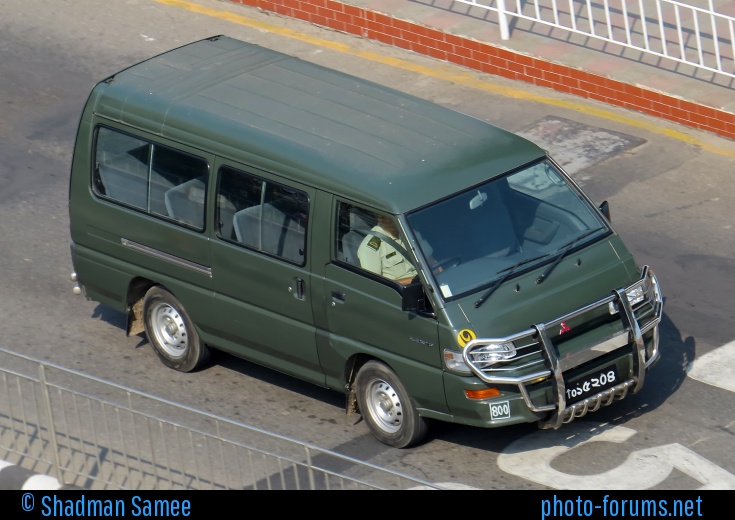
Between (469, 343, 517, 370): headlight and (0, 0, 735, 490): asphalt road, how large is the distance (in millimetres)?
821

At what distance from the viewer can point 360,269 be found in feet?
30.6

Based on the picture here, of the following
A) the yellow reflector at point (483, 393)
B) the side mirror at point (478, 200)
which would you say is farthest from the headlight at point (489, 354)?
the side mirror at point (478, 200)

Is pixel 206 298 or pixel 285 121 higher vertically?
pixel 285 121

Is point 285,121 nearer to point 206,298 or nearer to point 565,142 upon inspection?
point 206,298

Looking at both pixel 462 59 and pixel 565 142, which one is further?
pixel 462 59

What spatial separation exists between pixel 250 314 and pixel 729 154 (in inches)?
228

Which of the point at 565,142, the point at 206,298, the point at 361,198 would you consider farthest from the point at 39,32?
the point at 361,198

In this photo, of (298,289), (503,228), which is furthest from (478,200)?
(298,289)

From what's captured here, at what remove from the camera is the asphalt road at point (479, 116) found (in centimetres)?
945

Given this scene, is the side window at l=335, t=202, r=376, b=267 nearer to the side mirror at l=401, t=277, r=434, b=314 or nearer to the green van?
the green van

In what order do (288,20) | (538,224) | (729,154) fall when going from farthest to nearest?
(288,20), (729,154), (538,224)

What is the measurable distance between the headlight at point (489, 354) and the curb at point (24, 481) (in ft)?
8.24

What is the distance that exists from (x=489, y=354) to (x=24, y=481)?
2892mm
